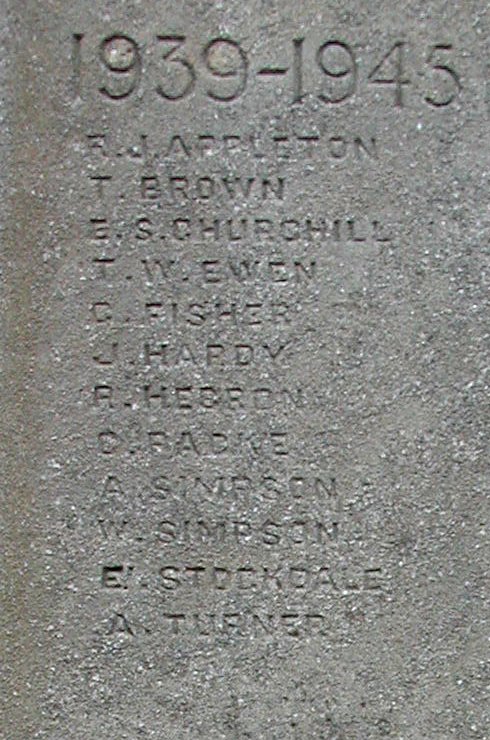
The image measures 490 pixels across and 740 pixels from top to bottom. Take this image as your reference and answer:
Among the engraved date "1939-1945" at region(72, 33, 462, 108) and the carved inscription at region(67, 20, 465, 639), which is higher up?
the engraved date "1939-1945" at region(72, 33, 462, 108)

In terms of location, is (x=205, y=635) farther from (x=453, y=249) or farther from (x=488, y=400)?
(x=453, y=249)

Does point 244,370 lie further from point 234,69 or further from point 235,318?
point 234,69

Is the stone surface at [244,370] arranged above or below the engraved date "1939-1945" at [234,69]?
below

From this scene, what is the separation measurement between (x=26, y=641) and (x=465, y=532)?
30.8 inches

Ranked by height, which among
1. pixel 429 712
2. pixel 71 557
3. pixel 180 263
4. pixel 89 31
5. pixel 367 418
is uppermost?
pixel 89 31

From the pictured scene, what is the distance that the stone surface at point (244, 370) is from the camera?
1956 millimetres

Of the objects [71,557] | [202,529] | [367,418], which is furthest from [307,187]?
[71,557]

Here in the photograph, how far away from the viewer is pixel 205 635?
2088 mm

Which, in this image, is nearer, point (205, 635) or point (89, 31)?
point (89, 31)

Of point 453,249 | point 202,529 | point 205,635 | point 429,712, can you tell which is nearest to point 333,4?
point 453,249

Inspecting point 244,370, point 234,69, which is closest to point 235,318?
point 244,370

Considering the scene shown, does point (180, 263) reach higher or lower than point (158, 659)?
higher

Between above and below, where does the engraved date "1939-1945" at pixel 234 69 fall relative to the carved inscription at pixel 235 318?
above

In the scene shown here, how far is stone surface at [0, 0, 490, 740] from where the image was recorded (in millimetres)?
1956
